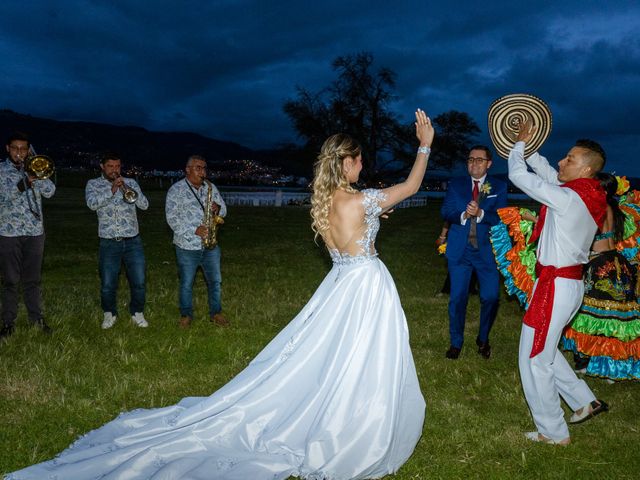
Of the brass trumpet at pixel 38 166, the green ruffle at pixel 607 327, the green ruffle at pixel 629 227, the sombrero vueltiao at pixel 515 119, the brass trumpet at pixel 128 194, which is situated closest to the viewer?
the sombrero vueltiao at pixel 515 119

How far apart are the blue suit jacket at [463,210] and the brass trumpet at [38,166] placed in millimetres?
5406

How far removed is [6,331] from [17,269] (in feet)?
2.87

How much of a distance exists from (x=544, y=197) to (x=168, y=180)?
7962cm

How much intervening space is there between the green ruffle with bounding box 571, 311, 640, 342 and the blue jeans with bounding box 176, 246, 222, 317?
16.6 feet

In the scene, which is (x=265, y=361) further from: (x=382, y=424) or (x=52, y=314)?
(x=52, y=314)

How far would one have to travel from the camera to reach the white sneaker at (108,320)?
850 centimetres

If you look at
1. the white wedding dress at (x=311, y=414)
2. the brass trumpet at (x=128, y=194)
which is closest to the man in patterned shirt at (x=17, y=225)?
the brass trumpet at (x=128, y=194)

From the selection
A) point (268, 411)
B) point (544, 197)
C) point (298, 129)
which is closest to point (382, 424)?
point (268, 411)

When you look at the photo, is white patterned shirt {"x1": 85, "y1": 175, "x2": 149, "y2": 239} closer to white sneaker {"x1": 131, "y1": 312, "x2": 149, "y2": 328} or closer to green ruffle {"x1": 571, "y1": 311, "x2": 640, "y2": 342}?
white sneaker {"x1": 131, "y1": 312, "x2": 149, "y2": 328}

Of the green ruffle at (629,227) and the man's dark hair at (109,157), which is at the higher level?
the man's dark hair at (109,157)

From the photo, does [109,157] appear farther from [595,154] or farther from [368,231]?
[595,154]

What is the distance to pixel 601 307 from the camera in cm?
680

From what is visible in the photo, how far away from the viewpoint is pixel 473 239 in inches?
294

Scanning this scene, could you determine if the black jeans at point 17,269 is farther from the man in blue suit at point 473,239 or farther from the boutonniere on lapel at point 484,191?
the boutonniere on lapel at point 484,191
